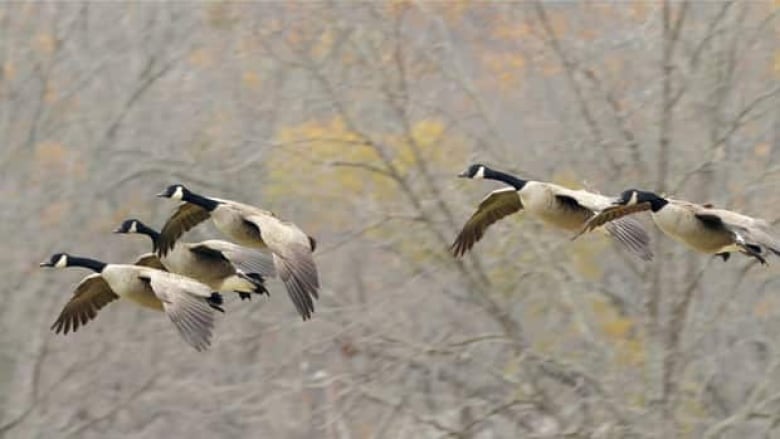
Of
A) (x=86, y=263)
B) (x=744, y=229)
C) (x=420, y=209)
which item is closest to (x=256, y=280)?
(x=86, y=263)

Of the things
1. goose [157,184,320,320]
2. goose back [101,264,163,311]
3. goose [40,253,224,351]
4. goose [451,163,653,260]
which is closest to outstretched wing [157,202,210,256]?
goose [157,184,320,320]

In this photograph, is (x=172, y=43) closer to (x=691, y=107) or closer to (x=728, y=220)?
(x=691, y=107)

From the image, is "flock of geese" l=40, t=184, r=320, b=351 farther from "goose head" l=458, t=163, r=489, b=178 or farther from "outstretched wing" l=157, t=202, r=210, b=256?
"goose head" l=458, t=163, r=489, b=178

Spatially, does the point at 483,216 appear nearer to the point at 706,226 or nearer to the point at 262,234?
the point at 706,226

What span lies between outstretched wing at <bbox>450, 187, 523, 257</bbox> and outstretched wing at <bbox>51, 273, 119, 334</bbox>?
83.8 inches

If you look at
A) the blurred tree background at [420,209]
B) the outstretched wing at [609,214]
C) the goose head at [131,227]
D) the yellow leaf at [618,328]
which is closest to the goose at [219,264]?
the goose head at [131,227]

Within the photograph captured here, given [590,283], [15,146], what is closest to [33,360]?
[15,146]

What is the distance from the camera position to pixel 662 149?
56.2 feet

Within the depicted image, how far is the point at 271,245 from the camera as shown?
10195 mm

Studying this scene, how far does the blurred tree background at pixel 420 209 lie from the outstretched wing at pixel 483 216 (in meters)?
5.13

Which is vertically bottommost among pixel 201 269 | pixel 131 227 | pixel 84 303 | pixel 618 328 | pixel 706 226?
pixel 618 328

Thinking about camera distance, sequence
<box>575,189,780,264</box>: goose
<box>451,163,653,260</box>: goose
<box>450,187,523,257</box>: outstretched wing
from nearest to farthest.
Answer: <box>575,189,780,264</box>: goose < <box>451,163,653,260</box>: goose < <box>450,187,523,257</box>: outstretched wing

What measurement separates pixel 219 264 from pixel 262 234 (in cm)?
93

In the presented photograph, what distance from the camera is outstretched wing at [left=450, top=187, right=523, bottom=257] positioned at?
11.7 m
